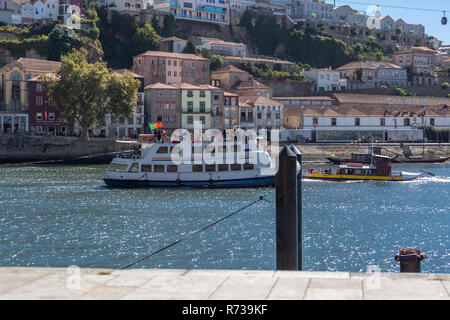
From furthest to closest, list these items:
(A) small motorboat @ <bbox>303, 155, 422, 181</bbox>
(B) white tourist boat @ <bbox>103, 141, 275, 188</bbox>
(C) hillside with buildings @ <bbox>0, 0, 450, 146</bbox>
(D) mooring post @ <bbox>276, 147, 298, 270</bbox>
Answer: (C) hillside with buildings @ <bbox>0, 0, 450, 146</bbox> < (A) small motorboat @ <bbox>303, 155, 422, 181</bbox> < (B) white tourist boat @ <bbox>103, 141, 275, 188</bbox> < (D) mooring post @ <bbox>276, 147, 298, 270</bbox>

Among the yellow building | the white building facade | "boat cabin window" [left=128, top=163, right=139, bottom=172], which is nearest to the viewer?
"boat cabin window" [left=128, top=163, right=139, bottom=172]

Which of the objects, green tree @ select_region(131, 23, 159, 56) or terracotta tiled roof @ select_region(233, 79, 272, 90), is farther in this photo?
green tree @ select_region(131, 23, 159, 56)

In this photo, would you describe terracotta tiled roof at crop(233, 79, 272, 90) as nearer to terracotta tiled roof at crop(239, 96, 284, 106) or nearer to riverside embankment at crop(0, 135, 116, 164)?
terracotta tiled roof at crop(239, 96, 284, 106)

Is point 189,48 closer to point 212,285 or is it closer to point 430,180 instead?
point 430,180

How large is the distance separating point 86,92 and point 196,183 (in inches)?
948

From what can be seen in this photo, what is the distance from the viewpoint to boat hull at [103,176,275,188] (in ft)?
143

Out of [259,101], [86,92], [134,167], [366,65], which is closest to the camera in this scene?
[134,167]

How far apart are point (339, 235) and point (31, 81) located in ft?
167

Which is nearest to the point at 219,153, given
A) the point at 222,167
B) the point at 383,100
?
the point at 222,167

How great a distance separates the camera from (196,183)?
4350cm

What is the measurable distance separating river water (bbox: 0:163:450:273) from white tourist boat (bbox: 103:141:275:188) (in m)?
1.26

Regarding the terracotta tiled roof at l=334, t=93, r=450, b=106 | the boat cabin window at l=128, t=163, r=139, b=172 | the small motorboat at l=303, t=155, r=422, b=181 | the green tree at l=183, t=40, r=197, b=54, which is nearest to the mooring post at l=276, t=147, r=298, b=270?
the boat cabin window at l=128, t=163, r=139, b=172

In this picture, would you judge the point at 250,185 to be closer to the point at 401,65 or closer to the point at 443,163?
the point at 443,163

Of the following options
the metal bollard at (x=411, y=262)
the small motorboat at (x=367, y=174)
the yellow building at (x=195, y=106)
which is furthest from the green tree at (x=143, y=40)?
the metal bollard at (x=411, y=262)
